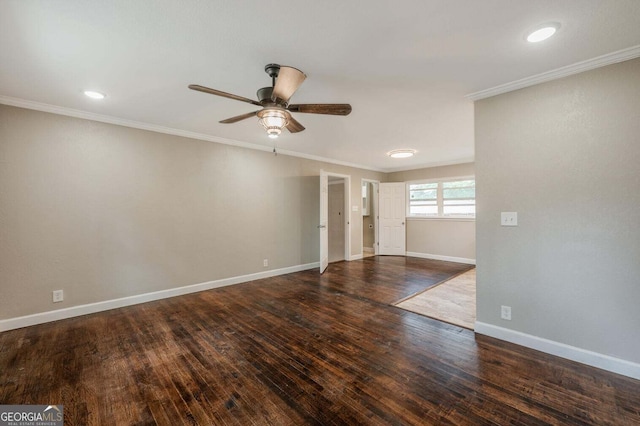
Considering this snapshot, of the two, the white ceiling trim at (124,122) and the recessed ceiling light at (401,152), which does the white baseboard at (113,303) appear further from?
the recessed ceiling light at (401,152)

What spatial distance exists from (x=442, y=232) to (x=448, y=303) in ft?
11.6

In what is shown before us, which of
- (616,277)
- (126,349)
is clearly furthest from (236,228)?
(616,277)

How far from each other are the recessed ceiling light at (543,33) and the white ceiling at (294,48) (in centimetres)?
5

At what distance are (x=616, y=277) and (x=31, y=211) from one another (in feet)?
19.4

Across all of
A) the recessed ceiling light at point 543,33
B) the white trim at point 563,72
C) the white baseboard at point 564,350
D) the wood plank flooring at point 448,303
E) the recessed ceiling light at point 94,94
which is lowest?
the wood plank flooring at point 448,303

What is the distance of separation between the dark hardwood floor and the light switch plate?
120 cm

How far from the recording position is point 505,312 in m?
2.59

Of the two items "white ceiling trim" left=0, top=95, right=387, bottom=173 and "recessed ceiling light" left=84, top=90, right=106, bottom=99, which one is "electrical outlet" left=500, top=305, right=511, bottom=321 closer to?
"white ceiling trim" left=0, top=95, right=387, bottom=173

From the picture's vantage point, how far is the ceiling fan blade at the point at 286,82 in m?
1.82

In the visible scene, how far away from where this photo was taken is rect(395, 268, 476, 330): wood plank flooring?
312 cm

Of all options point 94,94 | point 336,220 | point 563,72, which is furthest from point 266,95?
point 336,220

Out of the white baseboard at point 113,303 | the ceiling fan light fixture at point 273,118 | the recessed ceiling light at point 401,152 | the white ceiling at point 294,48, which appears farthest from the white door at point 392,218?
the ceiling fan light fixture at point 273,118

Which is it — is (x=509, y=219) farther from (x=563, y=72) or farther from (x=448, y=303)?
(x=448, y=303)

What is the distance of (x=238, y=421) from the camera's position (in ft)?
5.25
